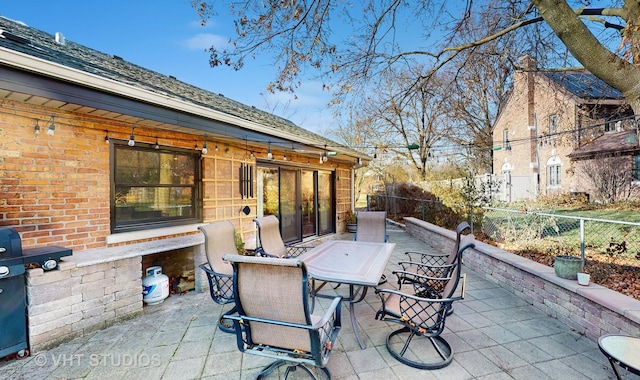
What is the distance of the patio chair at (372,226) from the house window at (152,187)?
295cm

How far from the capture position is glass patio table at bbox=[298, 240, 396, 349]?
2.80 meters

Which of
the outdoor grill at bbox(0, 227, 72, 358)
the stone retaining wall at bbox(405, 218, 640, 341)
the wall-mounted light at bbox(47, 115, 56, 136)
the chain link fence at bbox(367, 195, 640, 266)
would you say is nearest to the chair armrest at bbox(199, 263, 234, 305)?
the outdoor grill at bbox(0, 227, 72, 358)

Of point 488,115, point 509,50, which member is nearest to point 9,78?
point 509,50

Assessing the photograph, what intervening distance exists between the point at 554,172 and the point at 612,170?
5.04 m

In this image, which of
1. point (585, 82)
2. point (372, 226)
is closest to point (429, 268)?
point (372, 226)

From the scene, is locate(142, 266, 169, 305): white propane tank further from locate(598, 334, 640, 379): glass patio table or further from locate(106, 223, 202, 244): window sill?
locate(598, 334, 640, 379): glass patio table

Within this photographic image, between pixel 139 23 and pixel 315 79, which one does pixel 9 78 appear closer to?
pixel 315 79

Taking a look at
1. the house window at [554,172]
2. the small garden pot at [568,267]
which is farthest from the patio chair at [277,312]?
the house window at [554,172]

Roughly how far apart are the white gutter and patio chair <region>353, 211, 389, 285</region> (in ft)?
9.76

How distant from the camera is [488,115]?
2039 centimetres

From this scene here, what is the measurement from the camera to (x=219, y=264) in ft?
11.3

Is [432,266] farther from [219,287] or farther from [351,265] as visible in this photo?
[219,287]

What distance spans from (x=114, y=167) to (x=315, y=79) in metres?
3.58

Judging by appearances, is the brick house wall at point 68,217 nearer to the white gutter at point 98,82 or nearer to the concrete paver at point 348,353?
the concrete paver at point 348,353
